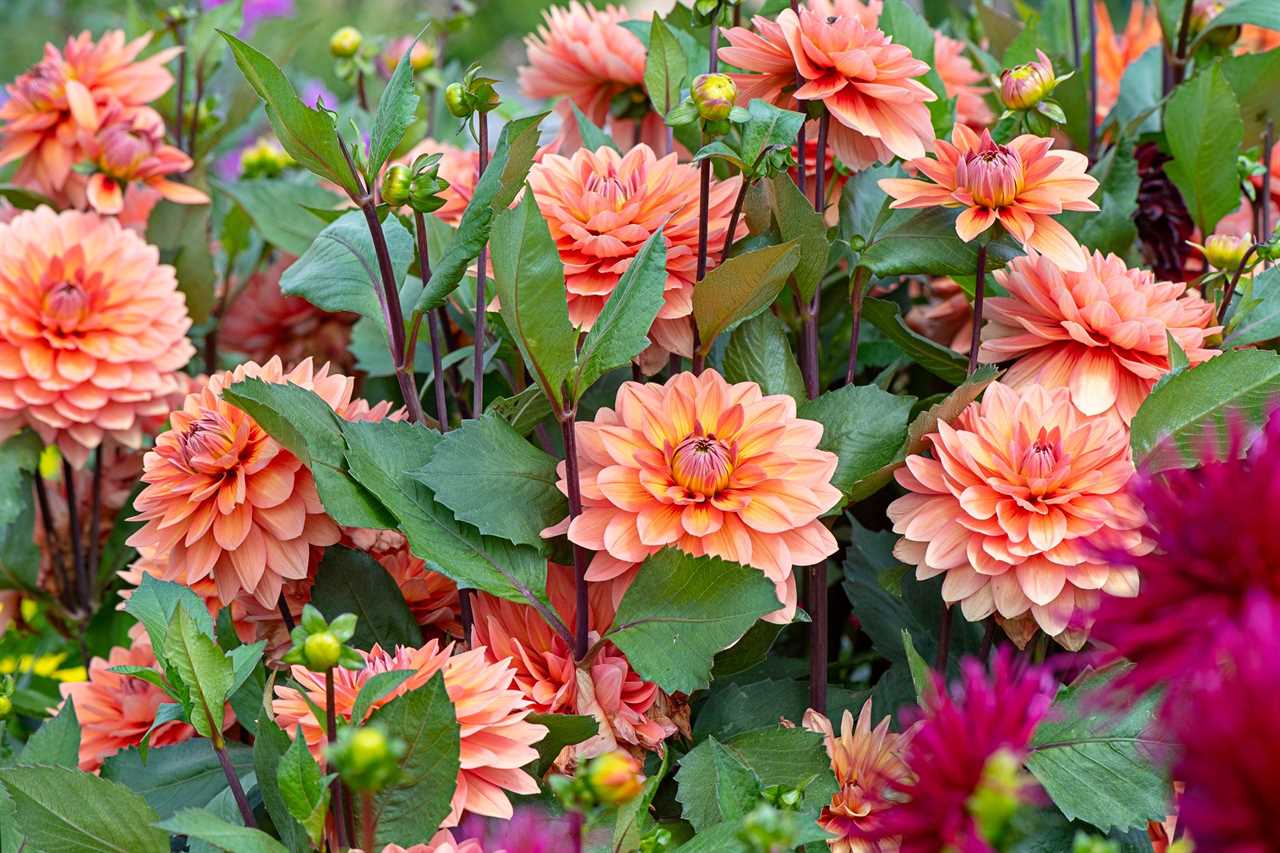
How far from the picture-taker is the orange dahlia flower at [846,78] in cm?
53

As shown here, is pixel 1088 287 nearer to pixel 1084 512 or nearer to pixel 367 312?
pixel 1084 512

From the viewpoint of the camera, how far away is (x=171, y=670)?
0.47m

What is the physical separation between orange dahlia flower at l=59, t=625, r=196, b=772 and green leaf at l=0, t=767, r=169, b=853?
124 mm

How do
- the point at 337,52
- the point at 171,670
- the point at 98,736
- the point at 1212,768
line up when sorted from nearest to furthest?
the point at 1212,768 → the point at 171,670 → the point at 98,736 → the point at 337,52

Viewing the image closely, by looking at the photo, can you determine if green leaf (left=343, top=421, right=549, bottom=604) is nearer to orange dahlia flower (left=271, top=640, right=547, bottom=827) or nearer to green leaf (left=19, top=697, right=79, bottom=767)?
orange dahlia flower (left=271, top=640, right=547, bottom=827)

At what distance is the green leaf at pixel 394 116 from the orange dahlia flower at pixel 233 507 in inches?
4.0

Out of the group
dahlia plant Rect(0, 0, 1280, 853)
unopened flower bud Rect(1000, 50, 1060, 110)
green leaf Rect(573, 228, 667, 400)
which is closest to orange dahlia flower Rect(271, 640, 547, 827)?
dahlia plant Rect(0, 0, 1280, 853)

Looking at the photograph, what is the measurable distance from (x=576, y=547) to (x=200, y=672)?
0.14 metres

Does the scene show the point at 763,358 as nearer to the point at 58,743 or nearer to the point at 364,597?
the point at 364,597

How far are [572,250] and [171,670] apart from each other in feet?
0.73

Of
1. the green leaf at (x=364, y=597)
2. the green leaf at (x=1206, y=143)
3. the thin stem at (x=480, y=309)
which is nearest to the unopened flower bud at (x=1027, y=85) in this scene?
Result: the green leaf at (x=1206, y=143)

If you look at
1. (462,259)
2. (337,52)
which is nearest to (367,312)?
(462,259)

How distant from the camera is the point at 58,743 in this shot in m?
0.56

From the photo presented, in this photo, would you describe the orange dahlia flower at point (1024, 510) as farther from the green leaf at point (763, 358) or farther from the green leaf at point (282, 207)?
the green leaf at point (282, 207)
